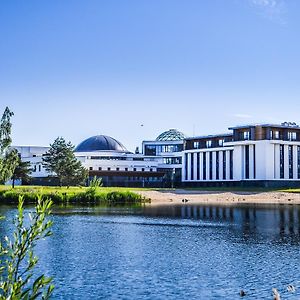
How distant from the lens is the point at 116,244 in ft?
108

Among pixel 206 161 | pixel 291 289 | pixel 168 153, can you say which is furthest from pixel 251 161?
pixel 291 289

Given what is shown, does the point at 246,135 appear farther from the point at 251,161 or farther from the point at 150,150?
the point at 150,150

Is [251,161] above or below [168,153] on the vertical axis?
below

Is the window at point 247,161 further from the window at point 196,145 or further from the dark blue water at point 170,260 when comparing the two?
the dark blue water at point 170,260

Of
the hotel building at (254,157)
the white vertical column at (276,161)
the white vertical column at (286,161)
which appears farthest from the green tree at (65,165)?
the white vertical column at (286,161)

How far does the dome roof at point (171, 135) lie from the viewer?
16725 centimetres

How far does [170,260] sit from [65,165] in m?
70.3

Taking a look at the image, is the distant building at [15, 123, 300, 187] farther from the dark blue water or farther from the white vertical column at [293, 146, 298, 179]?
the dark blue water

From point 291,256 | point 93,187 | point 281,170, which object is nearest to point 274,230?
point 291,256

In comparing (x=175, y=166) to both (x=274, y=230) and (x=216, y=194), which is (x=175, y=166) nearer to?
(x=216, y=194)

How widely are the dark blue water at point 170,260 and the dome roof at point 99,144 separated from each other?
11875cm

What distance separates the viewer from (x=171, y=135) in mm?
168625

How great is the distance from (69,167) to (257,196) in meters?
35.5

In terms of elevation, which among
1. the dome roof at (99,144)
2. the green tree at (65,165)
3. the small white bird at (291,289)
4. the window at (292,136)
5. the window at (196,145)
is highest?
the dome roof at (99,144)
